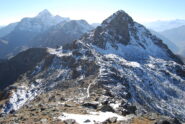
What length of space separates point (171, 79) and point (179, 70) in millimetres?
23273

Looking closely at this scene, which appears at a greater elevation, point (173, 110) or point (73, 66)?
point (73, 66)

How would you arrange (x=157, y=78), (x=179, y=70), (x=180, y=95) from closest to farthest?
(x=180, y=95)
(x=157, y=78)
(x=179, y=70)

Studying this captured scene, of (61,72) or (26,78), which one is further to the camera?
(26,78)

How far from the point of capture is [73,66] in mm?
163250

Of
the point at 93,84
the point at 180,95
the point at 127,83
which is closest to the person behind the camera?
the point at 93,84

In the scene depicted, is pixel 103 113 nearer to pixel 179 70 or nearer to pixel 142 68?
pixel 142 68

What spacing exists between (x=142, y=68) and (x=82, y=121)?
130 m

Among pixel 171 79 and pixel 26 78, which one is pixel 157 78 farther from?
pixel 26 78

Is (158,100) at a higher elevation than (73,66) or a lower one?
lower

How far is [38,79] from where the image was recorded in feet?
539

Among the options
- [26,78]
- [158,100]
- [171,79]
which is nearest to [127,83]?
[158,100]

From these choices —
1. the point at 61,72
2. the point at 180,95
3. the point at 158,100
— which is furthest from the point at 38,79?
the point at 180,95

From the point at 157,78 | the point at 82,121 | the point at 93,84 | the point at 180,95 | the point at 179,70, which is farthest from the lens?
the point at 179,70

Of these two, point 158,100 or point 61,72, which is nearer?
point 158,100
